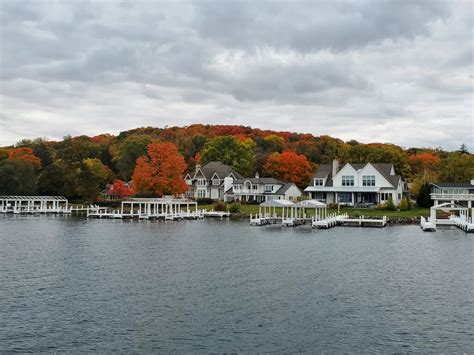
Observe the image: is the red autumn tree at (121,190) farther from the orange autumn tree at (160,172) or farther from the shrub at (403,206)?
the shrub at (403,206)

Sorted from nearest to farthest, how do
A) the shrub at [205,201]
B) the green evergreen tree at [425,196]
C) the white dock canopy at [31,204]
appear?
the green evergreen tree at [425,196] < the white dock canopy at [31,204] < the shrub at [205,201]

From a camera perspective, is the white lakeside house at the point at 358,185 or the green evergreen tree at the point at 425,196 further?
the white lakeside house at the point at 358,185

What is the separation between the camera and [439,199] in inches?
2918

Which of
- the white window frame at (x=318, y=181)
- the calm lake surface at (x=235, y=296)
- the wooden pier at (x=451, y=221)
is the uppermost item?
the white window frame at (x=318, y=181)

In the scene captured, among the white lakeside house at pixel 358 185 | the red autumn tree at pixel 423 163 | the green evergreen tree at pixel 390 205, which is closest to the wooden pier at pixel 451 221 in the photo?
the green evergreen tree at pixel 390 205

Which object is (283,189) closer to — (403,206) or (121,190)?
(403,206)

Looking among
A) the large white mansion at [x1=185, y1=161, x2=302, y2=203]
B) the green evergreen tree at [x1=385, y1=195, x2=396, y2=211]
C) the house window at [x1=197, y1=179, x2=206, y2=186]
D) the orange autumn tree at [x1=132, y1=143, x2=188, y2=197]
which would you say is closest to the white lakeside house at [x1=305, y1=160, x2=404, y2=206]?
the green evergreen tree at [x1=385, y1=195, x2=396, y2=211]

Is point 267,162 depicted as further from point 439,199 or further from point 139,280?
point 139,280

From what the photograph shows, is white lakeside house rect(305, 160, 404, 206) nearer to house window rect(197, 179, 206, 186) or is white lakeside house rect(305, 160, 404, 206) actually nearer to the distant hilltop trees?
the distant hilltop trees

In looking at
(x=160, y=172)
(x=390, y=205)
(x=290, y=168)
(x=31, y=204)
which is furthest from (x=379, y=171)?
(x=31, y=204)

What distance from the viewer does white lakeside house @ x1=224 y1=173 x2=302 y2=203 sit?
92250 mm

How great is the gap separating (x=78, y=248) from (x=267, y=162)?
65.8m

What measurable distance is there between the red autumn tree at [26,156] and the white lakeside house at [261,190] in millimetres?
43797

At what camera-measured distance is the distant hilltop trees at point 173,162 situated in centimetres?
8457
